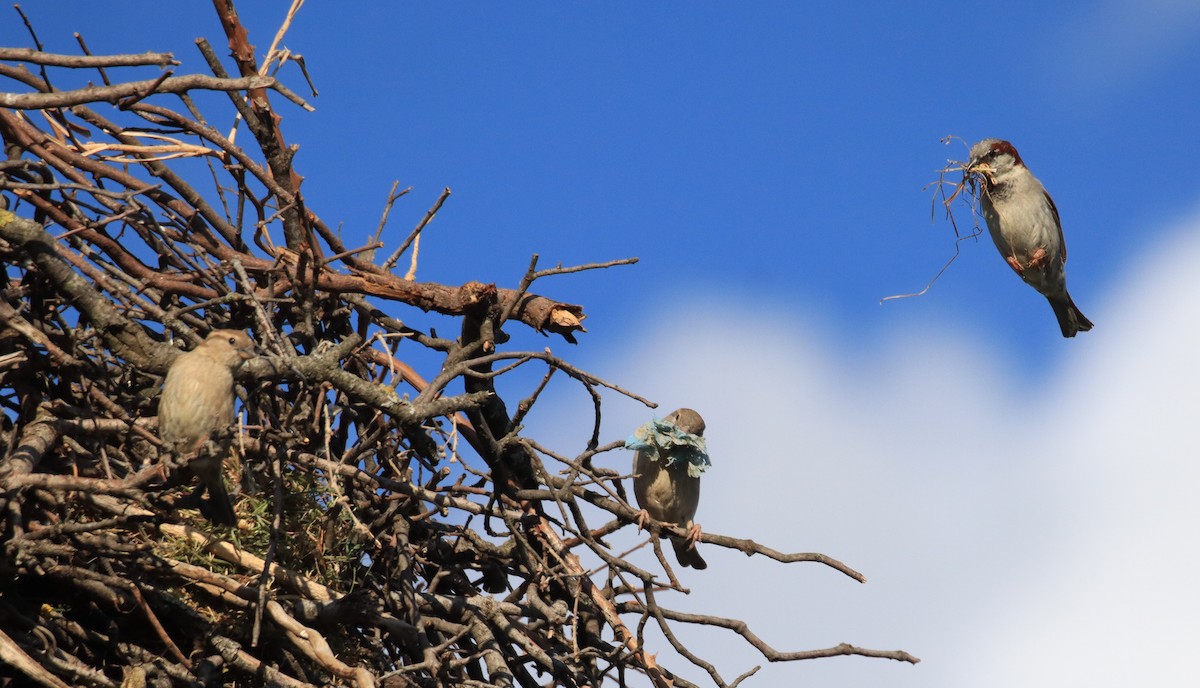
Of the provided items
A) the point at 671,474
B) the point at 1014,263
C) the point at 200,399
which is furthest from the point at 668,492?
the point at 200,399

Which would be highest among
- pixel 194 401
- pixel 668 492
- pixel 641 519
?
pixel 668 492

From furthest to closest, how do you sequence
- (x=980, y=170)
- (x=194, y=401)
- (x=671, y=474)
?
(x=671, y=474), (x=980, y=170), (x=194, y=401)

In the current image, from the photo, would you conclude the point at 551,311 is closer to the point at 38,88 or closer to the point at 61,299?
the point at 61,299

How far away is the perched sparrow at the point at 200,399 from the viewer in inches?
129

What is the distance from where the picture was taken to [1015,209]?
4953 mm

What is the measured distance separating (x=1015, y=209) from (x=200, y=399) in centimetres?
319

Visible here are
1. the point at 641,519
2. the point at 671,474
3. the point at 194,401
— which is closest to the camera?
the point at 194,401

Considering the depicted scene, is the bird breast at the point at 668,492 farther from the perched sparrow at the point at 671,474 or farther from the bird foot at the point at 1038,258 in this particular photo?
the bird foot at the point at 1038,258

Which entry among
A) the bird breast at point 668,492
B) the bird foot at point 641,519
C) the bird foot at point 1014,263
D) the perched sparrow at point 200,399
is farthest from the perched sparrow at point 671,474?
the perched sparrow at point 200,399

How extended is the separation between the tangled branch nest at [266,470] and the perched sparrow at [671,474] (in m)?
0.92

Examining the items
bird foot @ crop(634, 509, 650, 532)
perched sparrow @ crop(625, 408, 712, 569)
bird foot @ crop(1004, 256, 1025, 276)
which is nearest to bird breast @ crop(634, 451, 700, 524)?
perched sparrow @ crop(625, 408, 712, 569)

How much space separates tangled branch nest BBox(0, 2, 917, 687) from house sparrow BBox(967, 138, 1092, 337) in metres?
1.85

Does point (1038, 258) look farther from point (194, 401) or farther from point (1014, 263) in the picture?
point (194, 401)

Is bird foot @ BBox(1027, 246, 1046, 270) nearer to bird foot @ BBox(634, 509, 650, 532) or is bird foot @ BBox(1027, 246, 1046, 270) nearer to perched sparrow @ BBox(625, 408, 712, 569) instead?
perched sparrow @ BBox(625, 408, 712, 569)
